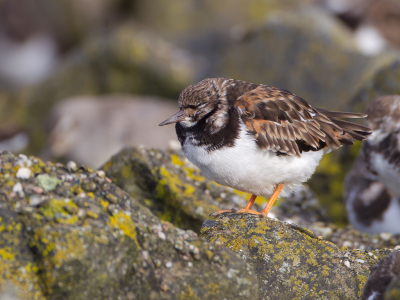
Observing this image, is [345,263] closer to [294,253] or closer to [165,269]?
[294,253]

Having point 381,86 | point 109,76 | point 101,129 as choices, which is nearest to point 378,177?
point 381,86

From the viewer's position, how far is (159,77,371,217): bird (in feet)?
13.3

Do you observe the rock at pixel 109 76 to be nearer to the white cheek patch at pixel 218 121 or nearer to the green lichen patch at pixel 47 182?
the white cheek patch at pixel 218 121

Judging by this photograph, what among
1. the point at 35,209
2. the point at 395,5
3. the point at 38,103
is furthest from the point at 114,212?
the point at 395,5

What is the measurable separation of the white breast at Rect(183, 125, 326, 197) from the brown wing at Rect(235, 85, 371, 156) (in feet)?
0.31

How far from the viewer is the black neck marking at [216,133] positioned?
4027 mm

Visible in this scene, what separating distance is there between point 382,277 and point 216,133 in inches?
71.4

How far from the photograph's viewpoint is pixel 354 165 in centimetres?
708

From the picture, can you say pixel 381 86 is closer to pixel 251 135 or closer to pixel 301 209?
pixel 301 209

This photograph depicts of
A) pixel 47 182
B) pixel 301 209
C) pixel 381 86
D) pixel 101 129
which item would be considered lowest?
pixel 101 129

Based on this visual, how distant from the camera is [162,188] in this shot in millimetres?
4973

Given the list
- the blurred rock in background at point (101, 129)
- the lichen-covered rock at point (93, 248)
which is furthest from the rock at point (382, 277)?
the blurred rock in background at point (101, 129)

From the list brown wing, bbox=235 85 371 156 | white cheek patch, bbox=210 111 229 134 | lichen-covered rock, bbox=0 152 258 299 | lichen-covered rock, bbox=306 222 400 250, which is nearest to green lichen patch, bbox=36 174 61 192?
lichen-covered rock, bbox=0 152 258 299

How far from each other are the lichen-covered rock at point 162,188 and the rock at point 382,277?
1985 millimetres
